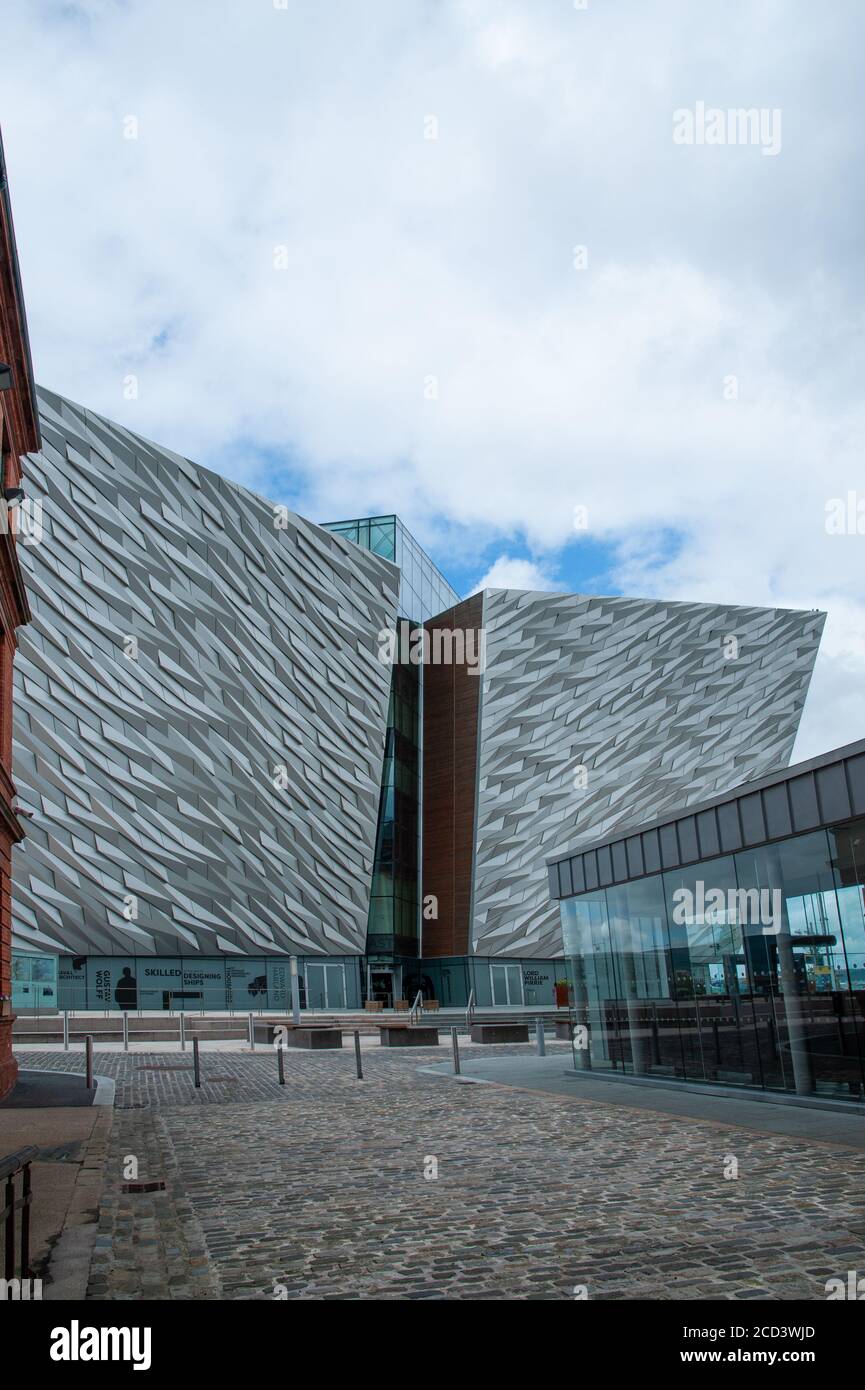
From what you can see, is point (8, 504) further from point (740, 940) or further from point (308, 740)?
point (308, 740)

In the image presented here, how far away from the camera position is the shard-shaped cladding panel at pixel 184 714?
149 ft

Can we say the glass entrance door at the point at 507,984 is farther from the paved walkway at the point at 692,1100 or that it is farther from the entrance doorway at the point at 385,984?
the paved walkway at the point at 692,1100

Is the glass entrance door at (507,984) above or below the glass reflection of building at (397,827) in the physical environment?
below

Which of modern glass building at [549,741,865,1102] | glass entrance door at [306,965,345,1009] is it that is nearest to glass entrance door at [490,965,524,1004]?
glass entrance door at [306,965,345,1009]

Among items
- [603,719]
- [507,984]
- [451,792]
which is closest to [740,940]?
[507,984]

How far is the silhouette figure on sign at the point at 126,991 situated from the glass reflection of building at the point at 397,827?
1544cm

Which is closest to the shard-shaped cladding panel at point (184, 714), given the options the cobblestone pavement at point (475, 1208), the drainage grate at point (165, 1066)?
the drainage grate at point (165, 1066)

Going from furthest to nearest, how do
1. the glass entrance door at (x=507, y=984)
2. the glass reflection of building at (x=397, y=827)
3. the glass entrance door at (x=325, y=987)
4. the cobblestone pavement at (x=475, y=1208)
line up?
the glass reflection of building at (x=397, y=827) → the glass entrance door at (x=507, y=984) → the glass entrance door at (x=325, y=987) → the cobblestone pavement at (x=475, y=1208)

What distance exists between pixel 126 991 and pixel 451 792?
22443 millimetres

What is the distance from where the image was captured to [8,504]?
18.1 m

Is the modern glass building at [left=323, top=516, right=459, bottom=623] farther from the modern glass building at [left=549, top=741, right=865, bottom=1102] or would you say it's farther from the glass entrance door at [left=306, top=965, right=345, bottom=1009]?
the modern glass building at [left=549, top=741, right=865, bottom=1102]

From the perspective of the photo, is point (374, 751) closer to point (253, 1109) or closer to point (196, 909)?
point (196, 909)
